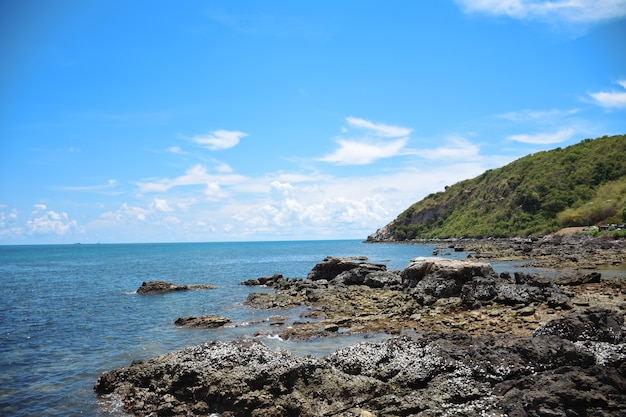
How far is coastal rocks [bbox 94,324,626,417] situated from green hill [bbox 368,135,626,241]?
298 ft

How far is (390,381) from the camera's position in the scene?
39.2 ft

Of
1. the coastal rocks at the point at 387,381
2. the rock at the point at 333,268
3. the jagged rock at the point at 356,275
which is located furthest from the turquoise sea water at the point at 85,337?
the jagged rock at the point at 356,275

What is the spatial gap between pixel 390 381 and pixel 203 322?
15608 millimetres

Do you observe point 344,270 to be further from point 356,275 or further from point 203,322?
point 203,322

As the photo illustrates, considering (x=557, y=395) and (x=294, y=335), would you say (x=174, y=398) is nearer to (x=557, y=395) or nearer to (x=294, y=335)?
(x=294, y=335)

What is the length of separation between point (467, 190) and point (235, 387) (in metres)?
175

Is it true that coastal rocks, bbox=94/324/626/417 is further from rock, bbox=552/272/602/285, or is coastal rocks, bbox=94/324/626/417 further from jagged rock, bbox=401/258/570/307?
rock, bbox=552/272/602/285

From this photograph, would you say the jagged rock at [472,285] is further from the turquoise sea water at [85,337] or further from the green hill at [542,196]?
the green hill at [542,196]

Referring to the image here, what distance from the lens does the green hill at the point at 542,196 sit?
97938 millimetres

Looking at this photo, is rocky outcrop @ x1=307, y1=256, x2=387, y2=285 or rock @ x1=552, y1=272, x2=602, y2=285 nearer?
rock @ x1=552, y1=272, x2=602, y2=285

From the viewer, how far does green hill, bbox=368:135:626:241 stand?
321 ft

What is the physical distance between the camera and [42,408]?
42.9 feet

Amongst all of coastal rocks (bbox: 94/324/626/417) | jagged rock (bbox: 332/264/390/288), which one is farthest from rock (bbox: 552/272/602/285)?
coastal rocks (bbox: 94/324/626/417)

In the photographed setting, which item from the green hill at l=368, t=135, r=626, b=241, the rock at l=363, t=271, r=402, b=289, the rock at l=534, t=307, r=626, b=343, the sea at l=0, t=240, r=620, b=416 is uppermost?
the green hill at l=368, t=135, r=626, b=241
